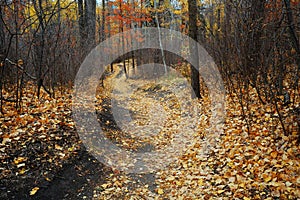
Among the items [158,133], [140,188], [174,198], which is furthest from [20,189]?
[158,133]

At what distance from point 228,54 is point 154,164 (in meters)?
3.76

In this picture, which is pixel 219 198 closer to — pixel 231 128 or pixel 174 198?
pixel 174 198

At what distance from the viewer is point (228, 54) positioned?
7.02 metres

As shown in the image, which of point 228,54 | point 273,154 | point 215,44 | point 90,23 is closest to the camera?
point 273,154

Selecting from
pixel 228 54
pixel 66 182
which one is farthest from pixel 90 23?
pixel 66 182

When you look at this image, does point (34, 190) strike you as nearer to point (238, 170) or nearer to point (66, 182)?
point (66, 182)

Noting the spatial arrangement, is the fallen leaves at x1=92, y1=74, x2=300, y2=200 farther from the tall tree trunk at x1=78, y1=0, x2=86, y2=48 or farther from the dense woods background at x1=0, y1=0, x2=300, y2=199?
the tall tree trunk at x1=78, y1=0, x2=86, y2=48

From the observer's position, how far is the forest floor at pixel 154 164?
12.0 ft

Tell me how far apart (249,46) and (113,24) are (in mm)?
18363

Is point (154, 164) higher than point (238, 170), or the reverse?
point (238, 170)

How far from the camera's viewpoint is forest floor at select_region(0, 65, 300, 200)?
12.0ft

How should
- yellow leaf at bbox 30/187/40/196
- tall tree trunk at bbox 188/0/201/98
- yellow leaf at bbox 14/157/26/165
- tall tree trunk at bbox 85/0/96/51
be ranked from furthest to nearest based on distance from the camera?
tall tree trunk at bbox 85/0/96/51 < tall tree trunk at bbox 188/0/201/98 < yellow leaf at bbox 14/157/26/165 < yellow leaf at bbox 30/187/40/196

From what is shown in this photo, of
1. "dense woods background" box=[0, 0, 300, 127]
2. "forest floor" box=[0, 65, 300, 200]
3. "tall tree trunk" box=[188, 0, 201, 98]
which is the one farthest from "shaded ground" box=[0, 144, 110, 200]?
"tall tree trunk" box=[188, 0, 201, 98]

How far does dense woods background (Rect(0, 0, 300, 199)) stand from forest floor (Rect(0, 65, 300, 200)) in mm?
170
